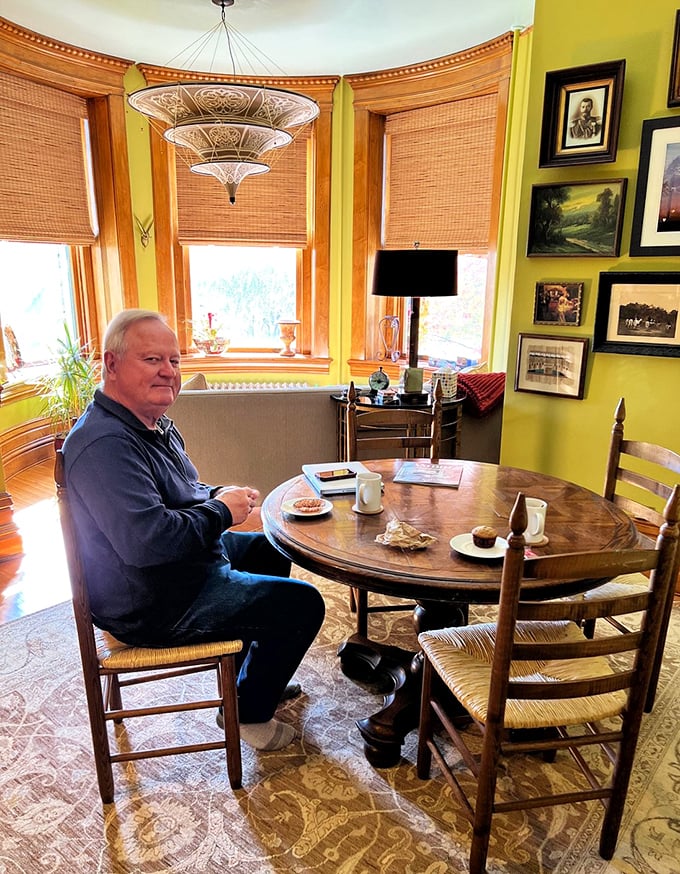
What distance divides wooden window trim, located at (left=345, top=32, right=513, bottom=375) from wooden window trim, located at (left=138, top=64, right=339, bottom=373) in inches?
10.9

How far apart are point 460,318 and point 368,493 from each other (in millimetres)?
3594

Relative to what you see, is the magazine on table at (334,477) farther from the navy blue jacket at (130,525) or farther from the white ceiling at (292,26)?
the white ceiling at (292,26)

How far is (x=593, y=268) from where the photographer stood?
111 inches

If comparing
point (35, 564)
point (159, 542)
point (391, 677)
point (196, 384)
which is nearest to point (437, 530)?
point (391, 677)

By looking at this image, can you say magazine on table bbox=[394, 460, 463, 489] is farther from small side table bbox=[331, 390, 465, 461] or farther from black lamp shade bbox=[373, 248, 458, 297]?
black lamp shade bbox=[373, 248, 458, 297]

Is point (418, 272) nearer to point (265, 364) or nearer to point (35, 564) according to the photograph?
point (35, 564)

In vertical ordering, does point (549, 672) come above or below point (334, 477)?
→ below

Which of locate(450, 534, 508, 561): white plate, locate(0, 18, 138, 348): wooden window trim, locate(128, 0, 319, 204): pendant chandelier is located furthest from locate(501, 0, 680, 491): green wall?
locate(0, 18, 138, 348): wooden window trim

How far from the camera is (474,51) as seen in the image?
4504mm

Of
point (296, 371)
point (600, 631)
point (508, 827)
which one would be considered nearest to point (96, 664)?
point (508, 827)

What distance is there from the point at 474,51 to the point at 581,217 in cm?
248

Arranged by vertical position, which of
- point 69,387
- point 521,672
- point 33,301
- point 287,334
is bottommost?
point 521,672

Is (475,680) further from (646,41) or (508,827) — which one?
(646,41)

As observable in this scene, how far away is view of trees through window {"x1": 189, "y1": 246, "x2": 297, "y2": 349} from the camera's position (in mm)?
5805
